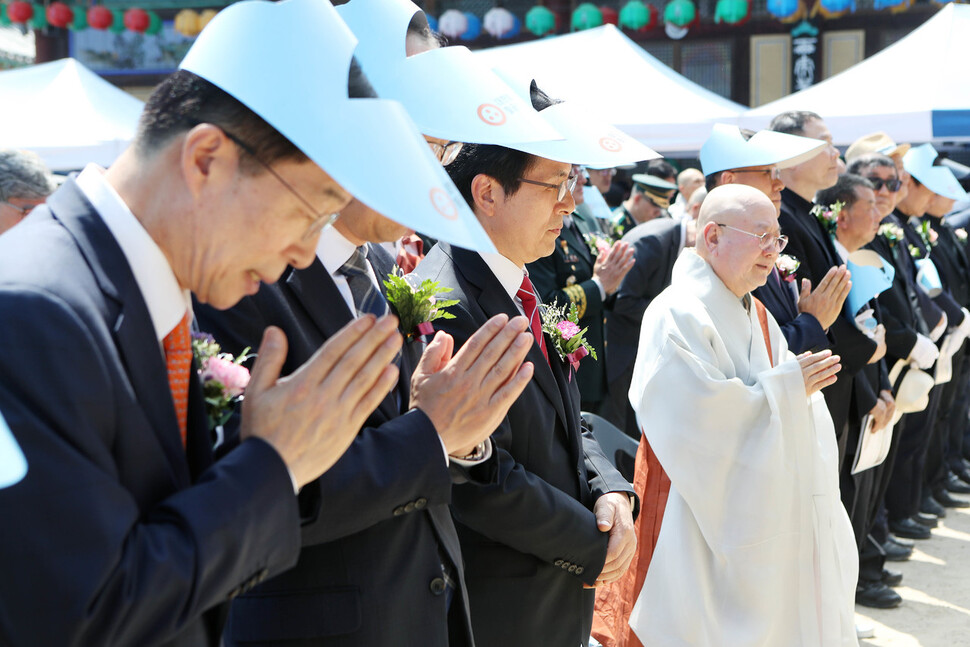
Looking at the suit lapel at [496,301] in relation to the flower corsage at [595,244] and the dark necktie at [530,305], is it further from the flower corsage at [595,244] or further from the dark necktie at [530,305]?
the flower corsage at [595,244]

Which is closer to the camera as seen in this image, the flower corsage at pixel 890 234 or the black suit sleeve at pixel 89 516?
the black suit sleeve at pixel 89 516

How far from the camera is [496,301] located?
2494mm

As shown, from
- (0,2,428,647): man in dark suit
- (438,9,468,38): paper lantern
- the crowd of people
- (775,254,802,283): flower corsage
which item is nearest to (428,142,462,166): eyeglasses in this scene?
the crowd of people

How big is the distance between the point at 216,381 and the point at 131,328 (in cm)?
21

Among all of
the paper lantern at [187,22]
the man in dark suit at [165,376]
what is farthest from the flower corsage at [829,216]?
the paper lantern at [187,22]

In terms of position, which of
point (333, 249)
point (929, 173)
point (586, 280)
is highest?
point (333, 249)

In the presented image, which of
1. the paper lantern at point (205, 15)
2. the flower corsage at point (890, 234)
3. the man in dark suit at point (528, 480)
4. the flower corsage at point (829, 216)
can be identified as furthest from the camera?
the paper lantern at point (205, 15)

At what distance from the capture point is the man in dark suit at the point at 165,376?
3.65ft

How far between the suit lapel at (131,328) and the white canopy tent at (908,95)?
713 cm

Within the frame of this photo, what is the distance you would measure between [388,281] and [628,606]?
183 cm

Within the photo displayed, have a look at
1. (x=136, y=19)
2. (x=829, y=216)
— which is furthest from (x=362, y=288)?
(x=136, y=19)

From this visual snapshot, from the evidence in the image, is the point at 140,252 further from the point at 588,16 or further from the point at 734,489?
the point at 588,16

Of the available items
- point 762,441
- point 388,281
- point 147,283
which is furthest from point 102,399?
point 762,441

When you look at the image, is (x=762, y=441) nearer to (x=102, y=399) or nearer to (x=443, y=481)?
(x=443, y=481)
